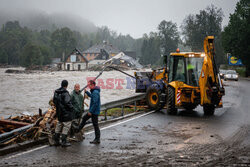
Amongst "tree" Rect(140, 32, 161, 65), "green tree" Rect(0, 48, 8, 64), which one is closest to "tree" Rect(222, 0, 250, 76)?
"tree" Rect(140, 32, 161, 65)

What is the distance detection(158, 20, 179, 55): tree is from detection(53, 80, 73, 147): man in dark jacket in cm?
12626

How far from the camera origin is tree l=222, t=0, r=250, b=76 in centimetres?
5612

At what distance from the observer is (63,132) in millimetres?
8445

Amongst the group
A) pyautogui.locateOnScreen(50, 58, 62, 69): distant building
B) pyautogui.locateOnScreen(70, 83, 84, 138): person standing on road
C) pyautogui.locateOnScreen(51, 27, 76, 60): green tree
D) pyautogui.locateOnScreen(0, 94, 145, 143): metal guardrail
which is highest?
pyautogui.locateOnScreen(51, 27, 76, 60): green tree

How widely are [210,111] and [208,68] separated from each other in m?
2.34

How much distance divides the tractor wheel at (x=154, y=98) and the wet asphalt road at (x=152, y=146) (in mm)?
2119

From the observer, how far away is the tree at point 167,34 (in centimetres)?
13338

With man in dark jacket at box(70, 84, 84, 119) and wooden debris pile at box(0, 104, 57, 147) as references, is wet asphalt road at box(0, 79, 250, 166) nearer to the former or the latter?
wooden debris pile at box(0, 104, 57, 147)

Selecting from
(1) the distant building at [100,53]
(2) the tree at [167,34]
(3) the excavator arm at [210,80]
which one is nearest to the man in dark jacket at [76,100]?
(3) the excavator arm at [210,80]

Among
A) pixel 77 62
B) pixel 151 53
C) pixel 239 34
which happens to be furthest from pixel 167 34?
pixel 239 34

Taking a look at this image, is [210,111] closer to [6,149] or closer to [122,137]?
[122,137]

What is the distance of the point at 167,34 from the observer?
135 m

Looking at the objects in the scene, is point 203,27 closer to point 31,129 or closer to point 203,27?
point 203,27

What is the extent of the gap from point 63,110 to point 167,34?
130108 millimetres
